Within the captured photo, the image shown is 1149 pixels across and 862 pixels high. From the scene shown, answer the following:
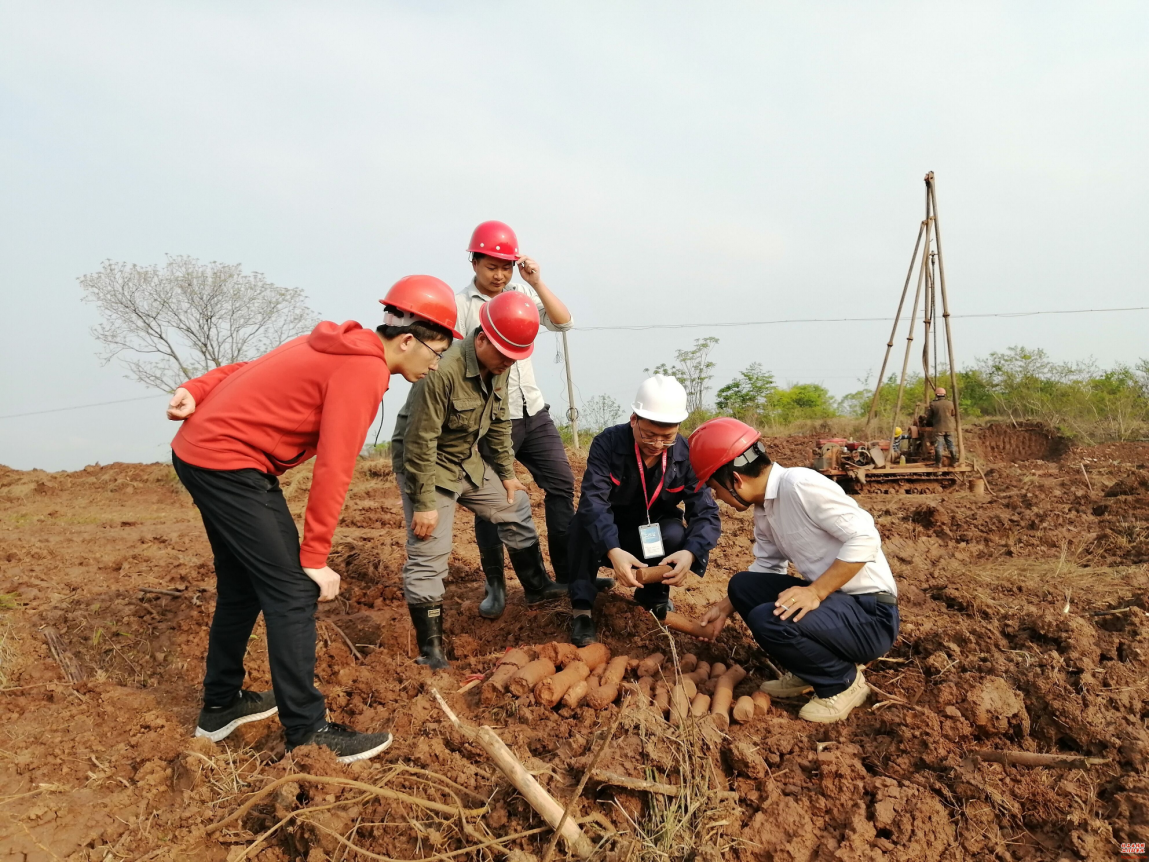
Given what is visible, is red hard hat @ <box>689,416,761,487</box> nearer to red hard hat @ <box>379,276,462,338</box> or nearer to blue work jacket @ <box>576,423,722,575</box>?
blue work jacket @ <box>576,423,722,575</box>

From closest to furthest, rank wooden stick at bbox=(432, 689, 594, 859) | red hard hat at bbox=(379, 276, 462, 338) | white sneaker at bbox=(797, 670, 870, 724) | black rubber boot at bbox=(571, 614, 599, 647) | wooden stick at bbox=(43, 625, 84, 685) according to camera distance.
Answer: wooden stick at bbox=(432, 689, 594, 859) < red hard hat at bbox=(379, 276, 462, 338) < white sneaker at bbox=(797, 670, 870, 724) < black rubber boot at bbox=(571, 614, 599, 647) < wooden stick at bbox=(43, 625, 84, 685)

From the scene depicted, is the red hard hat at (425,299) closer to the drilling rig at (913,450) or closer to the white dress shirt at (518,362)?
the white dress shirt at (518,362)

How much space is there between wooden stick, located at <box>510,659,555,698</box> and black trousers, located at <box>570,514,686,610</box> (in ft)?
2.41

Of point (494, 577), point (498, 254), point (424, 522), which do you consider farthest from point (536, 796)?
point (498, 254)

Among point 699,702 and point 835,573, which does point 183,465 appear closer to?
point 699,702

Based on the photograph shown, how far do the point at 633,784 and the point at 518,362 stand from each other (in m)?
2.61

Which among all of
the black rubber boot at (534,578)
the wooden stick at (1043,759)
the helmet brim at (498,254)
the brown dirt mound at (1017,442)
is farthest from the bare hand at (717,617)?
the brown dirt mound at (1017,442)

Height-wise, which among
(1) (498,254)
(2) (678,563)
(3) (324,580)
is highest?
(1) (498,254)

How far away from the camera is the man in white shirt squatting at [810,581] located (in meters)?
2.88

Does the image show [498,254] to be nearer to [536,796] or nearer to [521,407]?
[521,407]

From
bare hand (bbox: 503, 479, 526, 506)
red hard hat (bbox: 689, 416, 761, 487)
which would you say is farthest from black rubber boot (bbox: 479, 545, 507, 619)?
red hard hat (bbox: 689, 416, 761, 487)

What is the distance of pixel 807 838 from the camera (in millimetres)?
2256

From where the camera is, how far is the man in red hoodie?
2.53 metres

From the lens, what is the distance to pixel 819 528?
301cm
